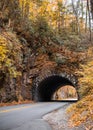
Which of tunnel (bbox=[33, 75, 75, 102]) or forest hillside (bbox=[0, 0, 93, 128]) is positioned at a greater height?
forest hillside (bbox=[0, 0, 93, 128])

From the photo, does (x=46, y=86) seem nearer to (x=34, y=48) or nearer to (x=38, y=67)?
(x=38, y=67)

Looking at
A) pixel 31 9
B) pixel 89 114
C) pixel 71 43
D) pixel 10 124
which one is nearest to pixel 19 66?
pixel 71 43

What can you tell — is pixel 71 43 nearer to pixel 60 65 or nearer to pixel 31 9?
pixel 60 65

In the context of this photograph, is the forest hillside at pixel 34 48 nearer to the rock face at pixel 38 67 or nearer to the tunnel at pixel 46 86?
the rock face at pixel 38 67

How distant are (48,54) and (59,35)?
4.01 meters

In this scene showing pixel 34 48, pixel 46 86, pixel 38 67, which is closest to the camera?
pixel 38 67

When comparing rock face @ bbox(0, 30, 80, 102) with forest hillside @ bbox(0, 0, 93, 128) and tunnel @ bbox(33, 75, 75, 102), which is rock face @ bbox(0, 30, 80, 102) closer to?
forest hillside @ bbox(0, 0, 93, 128)

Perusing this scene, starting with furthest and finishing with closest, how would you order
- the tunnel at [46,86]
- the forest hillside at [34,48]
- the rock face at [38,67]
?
1. the tunnel at [46,86]
2. the rock face at [38,67]
3. the forest hillside at [34,48]

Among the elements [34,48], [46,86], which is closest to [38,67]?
[34,48]

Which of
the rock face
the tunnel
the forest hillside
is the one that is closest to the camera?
the forest hillside

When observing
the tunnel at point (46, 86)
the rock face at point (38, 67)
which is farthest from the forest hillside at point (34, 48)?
the tunnel at point (46, 86)

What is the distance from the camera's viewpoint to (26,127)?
9945mm

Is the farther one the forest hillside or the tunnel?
the tunnel

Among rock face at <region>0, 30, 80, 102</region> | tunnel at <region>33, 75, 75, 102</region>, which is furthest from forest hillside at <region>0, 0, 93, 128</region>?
tunnel at <region>33, 75, 75, 102</region>
